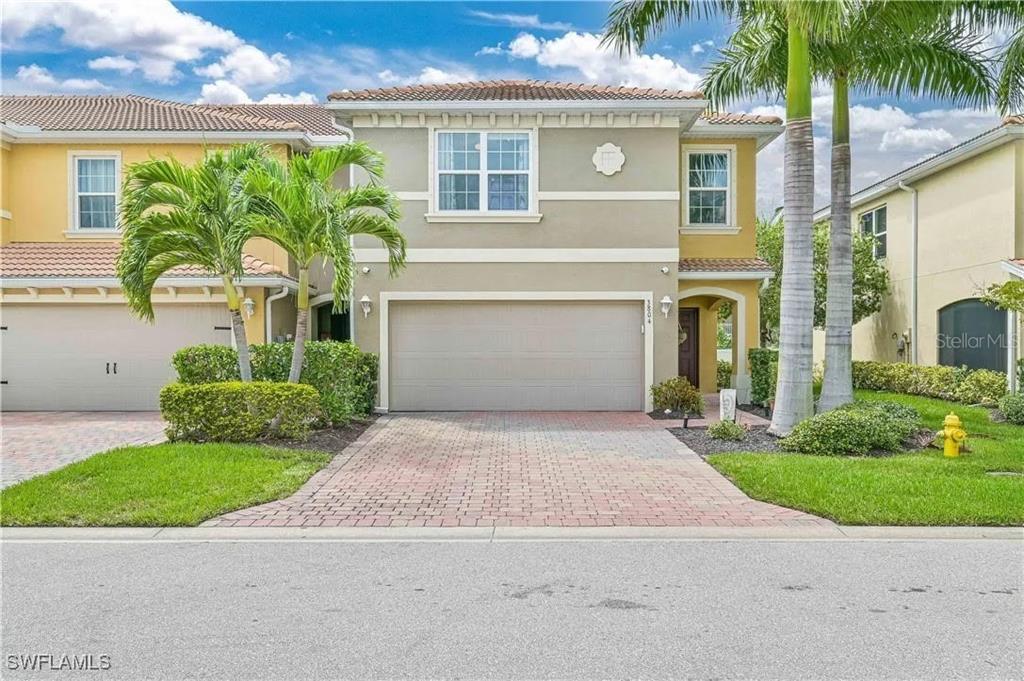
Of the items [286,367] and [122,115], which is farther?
[122,115]

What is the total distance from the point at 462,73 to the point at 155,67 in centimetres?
734

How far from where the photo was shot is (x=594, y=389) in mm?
15414

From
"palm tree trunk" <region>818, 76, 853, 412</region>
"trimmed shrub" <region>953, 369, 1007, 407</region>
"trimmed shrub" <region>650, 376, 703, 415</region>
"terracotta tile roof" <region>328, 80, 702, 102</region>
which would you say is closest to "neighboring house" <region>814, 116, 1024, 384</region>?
"trimmed shrub" <region>953, 369, 1007, 407</region>

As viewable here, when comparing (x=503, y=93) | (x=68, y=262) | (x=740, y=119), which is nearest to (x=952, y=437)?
(x=740, y=119)

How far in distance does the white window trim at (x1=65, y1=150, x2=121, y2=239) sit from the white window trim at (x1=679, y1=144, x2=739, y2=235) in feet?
41.1

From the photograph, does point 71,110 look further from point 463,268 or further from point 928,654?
point 928,654

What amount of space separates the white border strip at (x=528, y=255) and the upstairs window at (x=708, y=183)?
2.39 metres

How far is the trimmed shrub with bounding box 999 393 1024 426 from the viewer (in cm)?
1291

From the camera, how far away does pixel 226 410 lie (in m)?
10.7

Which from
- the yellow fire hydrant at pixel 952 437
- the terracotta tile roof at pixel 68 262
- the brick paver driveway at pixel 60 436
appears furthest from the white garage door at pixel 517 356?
the yellow fire hydrant at pixel 952 437

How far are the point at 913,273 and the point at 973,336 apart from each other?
10.2 ft

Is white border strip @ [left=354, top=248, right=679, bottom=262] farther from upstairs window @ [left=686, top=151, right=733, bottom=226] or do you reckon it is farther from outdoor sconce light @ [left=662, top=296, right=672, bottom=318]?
upstairs window @ [left=686, top=151, right=733, bottom=226]

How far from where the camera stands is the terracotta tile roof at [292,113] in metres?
19.4

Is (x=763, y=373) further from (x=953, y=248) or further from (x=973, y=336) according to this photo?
(x=953, y=248)
